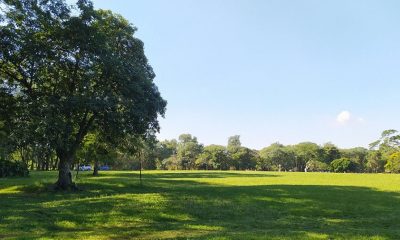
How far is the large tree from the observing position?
29.4 meters

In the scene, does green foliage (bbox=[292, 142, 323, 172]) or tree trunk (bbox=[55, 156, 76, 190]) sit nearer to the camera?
tree trunk (bbox=[55, 156, 76, 190])

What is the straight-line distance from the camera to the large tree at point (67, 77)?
96.5 ft

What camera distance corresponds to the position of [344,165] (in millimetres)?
136250

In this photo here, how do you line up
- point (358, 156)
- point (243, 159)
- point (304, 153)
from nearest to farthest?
point (243, 159) < point (358, 156) < point (304, 153)

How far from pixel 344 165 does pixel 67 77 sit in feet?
394

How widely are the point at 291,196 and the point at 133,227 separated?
12.4 metres

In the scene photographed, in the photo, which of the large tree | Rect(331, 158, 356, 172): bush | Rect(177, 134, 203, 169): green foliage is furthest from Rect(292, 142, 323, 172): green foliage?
the large tree

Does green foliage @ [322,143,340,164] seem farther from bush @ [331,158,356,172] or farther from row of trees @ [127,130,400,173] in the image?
bush @ [331,158,356,172]

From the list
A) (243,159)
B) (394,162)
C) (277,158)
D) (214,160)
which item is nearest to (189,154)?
(214,160)

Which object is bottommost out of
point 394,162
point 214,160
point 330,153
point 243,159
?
point 394,162

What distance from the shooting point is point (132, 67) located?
33594 mm

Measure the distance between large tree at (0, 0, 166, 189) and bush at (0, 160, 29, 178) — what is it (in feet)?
73.6

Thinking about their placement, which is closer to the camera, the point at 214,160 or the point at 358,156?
the point at 214,160

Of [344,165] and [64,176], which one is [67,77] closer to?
[64,176]
